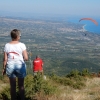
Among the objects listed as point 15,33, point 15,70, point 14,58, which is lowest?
point 15,70

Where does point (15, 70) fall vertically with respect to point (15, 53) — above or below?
below

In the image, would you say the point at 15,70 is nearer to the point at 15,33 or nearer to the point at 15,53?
the point at 15,53

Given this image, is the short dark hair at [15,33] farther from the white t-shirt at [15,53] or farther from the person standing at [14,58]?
the white t-shirt at [15,53]

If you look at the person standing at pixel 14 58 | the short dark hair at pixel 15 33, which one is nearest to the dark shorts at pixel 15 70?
the person standing at pixel 14 58

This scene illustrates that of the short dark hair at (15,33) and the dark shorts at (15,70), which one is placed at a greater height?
the short dark hair at (15,33)

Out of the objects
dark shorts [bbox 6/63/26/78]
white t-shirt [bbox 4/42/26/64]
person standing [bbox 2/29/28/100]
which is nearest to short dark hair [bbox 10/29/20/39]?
person standing [bbox 2/29/28/100]

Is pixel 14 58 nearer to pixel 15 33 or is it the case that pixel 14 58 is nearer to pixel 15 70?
pixel 15 70

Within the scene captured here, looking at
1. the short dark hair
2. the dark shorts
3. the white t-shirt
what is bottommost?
the dark shorts

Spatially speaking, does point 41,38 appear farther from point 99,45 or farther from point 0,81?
point 0,81

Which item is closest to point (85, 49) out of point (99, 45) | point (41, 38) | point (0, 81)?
point (99, 45)

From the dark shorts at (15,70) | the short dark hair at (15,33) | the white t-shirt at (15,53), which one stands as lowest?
the dark shorts at (15,70)

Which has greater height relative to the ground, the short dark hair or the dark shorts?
the short dark hair

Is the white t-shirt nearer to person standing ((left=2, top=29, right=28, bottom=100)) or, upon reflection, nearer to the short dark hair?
person standing ((left=2, top=29, right=28, bottom=100))

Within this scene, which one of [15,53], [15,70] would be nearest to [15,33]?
[15,53]
